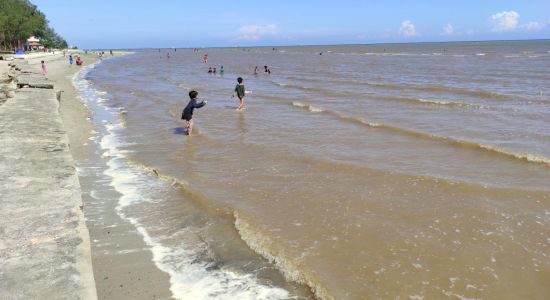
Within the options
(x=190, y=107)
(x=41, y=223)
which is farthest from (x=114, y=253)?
(x=190, y=107)

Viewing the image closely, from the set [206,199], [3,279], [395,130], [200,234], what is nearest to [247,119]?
[395,130]

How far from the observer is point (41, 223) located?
4.68m

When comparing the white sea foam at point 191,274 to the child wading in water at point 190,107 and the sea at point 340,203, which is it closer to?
the sea at point 340,203

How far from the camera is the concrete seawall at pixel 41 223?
140 inches

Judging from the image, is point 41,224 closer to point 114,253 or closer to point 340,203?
point 114,253

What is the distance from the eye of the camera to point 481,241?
5672mm

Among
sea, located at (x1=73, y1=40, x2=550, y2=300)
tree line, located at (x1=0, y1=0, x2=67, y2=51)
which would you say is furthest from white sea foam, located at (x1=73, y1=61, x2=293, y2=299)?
tree line, located at (x1=0, y1=0, x2=67, y2=51)

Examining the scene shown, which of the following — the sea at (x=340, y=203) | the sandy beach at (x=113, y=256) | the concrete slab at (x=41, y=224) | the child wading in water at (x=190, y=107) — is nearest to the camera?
the concrete slab at (x=41, y=224)

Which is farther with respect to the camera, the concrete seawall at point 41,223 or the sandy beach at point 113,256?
the sandy beach at point 113,256

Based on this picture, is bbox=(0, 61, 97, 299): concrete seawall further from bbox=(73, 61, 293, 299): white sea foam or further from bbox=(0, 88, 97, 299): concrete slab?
bbox=(73, 61, 293, 299): white sea foam

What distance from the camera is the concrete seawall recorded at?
355 cm

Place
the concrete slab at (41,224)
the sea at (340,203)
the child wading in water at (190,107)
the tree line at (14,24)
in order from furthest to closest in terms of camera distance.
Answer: the tree line at (14,24) → the child wading in water at (190,107) → the sea at (340,203) → the concrete slab at (41,224)

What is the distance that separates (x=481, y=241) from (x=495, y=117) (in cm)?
1105

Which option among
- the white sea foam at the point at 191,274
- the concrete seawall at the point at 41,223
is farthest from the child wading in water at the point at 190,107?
the white sea foam at the point at 191,274
